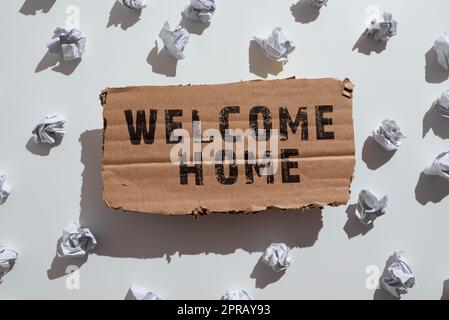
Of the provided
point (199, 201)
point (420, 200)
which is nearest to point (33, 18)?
point (199, 201)

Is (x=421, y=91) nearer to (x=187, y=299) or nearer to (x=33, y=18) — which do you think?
(x=187, y=299)

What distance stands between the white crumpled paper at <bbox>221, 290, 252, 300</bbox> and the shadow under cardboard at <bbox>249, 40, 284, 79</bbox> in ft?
1.71

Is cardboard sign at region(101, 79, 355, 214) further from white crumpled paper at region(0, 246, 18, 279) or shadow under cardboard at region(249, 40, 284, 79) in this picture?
white crumpled paper at region(0, 246, 18, 279)

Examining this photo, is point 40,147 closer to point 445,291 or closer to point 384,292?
point 384,292

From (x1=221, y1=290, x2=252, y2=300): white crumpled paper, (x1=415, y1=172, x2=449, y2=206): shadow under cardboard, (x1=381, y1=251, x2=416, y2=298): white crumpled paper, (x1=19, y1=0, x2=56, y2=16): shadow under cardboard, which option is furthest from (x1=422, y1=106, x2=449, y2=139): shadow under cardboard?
(x1=19, y1=0, x2=56, y2=16): shadow under cardboard

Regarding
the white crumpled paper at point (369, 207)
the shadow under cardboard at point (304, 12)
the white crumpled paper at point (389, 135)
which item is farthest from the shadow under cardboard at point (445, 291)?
the shadow under cardboard at point (304, 12)

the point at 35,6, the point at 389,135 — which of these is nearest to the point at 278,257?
the point at 389,135

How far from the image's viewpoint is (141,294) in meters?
1.07

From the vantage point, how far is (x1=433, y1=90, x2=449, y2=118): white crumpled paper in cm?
109

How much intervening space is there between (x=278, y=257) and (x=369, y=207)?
9.7 inches

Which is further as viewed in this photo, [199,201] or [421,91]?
[421,91]

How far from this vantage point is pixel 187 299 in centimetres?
110

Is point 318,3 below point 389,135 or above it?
above
